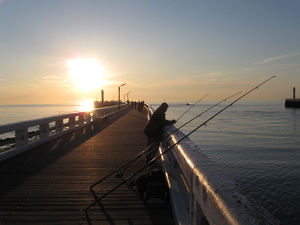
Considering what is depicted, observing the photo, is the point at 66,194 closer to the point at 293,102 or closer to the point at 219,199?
the point at 219,199

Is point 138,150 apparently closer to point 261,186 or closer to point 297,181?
point 261,186

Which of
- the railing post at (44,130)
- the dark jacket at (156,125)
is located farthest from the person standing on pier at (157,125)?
the railing post at (44,130)

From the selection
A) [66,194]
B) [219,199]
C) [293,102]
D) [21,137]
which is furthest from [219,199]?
[293,102]

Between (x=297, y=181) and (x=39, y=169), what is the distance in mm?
10743

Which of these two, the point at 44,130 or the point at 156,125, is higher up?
the point at 156,125

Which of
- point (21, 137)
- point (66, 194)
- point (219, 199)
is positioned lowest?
point (66, 194)

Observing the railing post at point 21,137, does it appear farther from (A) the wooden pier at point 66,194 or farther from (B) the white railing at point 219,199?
(B) the white railing at point 219,199

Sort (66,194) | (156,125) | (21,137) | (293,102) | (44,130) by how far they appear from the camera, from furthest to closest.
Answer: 1. (293,102)
2. (44,130)
3. (21,137)
4. (156,125)
5. (66,194)

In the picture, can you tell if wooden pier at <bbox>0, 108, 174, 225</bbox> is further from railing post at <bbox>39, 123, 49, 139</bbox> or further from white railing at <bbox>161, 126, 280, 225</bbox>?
railing post at <bbox>39, 123, 49, 139</bbox>

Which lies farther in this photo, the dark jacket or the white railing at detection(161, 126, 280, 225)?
the dark jacket

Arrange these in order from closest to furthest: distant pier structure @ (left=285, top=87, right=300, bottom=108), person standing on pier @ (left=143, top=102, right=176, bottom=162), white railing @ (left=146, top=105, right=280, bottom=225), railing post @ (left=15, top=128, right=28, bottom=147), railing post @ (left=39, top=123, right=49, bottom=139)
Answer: white railing @ (left=146, top=105, right=280, bottom=225) → person standing on pier @ (left=143, top=102, right=176, bottom=162) → railing post @ (left=15, top=128, right=28, bottom=147) → railing post @ (left=39, top=123, right=49, bottom=139) → distant pier structure @ (left=285, top=87, right=300, bottom=108)

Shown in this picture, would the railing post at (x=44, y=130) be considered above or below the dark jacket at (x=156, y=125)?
below

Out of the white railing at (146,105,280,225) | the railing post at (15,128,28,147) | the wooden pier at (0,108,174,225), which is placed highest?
the white railing at (146,105,280,225)

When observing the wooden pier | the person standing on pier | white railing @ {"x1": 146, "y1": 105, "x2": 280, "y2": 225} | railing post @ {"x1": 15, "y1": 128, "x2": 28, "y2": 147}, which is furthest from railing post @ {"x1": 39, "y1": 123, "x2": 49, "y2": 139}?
white railing @ {"x1": 146, "y1": 105, "x2": 280, "y2": 225}
